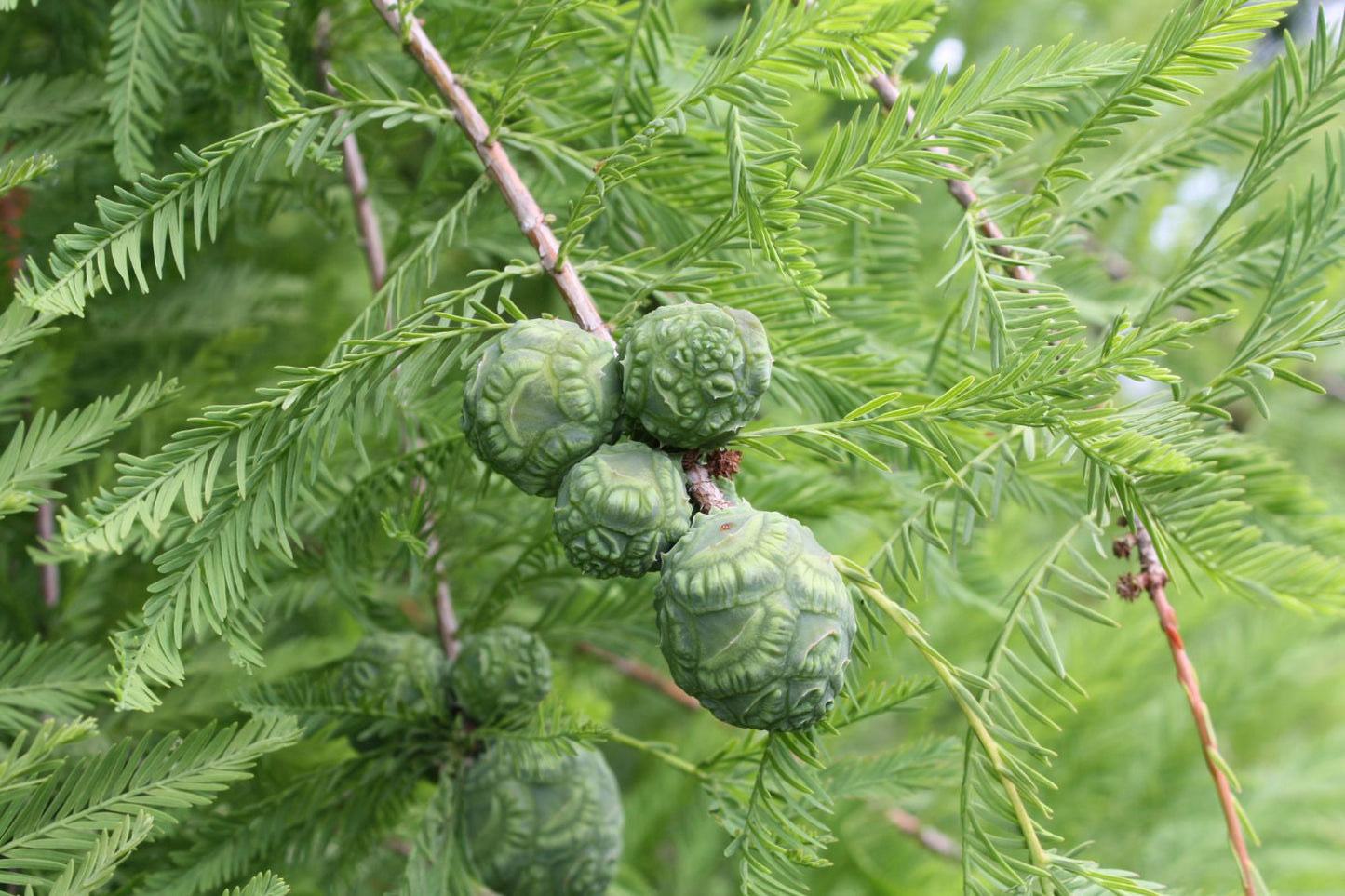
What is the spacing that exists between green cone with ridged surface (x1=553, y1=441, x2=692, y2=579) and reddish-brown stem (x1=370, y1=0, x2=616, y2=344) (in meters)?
0.08

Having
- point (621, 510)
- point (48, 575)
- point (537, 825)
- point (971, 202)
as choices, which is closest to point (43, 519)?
point (48, 575)

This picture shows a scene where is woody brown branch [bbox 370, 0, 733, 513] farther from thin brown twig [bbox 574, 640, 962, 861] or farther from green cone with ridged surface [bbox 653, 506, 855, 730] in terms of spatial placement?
thin brown twig [bbox 574, 640, 962, 861]

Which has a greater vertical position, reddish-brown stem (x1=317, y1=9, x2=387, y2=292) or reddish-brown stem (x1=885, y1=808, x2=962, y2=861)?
reddish-brown stem (x1=317, y1=9, x2=387, y2=292)

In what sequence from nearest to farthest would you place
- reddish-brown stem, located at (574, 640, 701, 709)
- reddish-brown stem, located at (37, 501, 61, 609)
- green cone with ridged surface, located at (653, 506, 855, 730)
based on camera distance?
green cone with ridged surface, located at (653, 506, 855, 730)
reddish-brown stem, located at (37, 501, 61, 609)
reddish-brown stem, located at (574, 640, 701, 709)

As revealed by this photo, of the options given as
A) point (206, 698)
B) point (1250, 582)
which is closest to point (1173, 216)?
point (1250, 582)

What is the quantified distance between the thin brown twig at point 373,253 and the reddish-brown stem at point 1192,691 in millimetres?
466

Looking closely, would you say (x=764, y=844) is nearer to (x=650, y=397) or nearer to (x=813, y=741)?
(x=813, y=741)

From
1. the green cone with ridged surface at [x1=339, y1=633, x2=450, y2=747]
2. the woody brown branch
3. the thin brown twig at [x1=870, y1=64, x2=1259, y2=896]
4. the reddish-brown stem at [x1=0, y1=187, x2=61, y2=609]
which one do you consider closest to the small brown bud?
the woody brown branch

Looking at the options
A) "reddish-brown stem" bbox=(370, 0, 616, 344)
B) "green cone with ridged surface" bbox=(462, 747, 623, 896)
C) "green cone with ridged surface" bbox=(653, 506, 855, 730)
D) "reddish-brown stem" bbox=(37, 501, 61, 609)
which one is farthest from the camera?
"reddish-brown stem" bbox=(37, 501, 61, 609)

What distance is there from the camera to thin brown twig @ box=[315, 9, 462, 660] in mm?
804

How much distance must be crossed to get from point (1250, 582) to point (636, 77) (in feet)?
1.64

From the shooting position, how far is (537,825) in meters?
0.72

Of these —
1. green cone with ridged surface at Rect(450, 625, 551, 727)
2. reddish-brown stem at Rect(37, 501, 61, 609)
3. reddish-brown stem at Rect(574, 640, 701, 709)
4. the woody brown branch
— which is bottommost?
reddish-brown stem at Rect(574, 640, 701, 709)

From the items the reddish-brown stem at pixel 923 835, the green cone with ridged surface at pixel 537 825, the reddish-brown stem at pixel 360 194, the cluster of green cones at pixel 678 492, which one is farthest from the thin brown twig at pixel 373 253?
the reddish-brown stem at pixel 923 835
